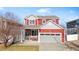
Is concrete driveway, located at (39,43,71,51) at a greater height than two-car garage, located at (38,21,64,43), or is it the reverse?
two-car garage, located at (38,21,64,43)

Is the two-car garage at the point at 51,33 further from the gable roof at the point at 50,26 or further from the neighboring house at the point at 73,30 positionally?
the neighboring house at the point at 73,30

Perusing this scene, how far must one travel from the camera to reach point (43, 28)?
423 centimetres

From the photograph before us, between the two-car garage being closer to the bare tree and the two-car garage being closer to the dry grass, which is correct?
the dry grass

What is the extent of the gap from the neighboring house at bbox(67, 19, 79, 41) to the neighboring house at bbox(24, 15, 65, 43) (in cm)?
11

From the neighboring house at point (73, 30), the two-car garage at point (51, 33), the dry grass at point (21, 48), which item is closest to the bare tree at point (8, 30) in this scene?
the dry grass at point (21, 48)

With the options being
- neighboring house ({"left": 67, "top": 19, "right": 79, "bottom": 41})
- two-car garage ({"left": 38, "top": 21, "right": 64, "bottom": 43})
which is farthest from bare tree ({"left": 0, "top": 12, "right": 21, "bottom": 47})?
neighboring house ({"left": 67, "top": 19, "right": 79, "bottom": 41})

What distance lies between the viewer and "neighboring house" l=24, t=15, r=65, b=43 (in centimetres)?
421

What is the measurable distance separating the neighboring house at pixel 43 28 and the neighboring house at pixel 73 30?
0.36 ft

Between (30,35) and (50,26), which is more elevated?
(50,26)

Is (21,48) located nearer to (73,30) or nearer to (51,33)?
(51,33)

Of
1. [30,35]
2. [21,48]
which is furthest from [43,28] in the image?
[21,48]

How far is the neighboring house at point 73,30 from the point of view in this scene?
421cm

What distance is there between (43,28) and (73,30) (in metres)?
0.48
